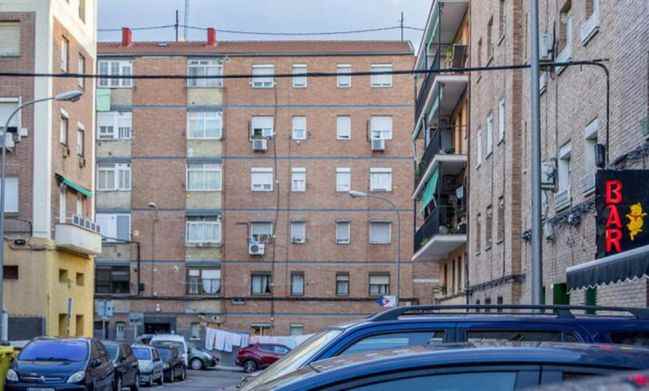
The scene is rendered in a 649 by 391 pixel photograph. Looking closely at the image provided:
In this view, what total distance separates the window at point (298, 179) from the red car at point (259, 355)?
12.2 meters

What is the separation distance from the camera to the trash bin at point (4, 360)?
2241 centimetres

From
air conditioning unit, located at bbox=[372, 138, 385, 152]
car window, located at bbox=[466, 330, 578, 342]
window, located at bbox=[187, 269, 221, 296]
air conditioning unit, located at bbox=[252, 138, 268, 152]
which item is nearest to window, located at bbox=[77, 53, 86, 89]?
air conditioning unit, located at bbox=[252, 138, 268, 152]

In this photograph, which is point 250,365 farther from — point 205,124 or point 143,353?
point 143,353

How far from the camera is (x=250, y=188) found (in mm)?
63375

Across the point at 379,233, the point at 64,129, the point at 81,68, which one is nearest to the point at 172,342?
the point at 64,129

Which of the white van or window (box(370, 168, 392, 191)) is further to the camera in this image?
window (box(370, 168, 392, 191))

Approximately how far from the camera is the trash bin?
882 inches

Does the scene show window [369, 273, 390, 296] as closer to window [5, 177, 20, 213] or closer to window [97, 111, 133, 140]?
window [97, 111, 133, 140]

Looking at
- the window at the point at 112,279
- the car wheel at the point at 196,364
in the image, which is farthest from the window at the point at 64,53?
the window at the point at 112,279

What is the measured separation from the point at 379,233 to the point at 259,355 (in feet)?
43.1

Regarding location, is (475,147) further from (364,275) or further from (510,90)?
(364,275)

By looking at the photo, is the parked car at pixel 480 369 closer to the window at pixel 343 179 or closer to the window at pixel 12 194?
the window at pixel 12 194

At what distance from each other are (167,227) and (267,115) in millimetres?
8167

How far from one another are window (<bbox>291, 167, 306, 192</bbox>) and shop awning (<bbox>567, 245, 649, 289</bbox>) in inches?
1899
